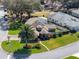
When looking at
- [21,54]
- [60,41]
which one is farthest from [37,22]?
[21,54]

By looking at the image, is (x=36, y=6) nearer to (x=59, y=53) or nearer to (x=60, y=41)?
(x=60, y=41)

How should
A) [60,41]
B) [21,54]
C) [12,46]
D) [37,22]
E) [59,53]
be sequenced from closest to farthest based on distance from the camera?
[21,54] < [59,53] < [12,46] < [60,41] < [37,22]

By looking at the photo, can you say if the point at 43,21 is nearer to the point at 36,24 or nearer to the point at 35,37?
the point at 36,24

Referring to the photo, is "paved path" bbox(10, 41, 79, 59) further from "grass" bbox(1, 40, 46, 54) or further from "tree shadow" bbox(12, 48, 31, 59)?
"grass" bbox(1, 40, 46, 54)

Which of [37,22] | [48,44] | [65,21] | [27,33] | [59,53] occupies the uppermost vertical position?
[27,33]

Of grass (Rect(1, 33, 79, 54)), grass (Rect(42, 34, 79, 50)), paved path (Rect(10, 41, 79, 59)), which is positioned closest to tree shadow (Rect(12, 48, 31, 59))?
grass (Rect(1, 33, 79, 54))

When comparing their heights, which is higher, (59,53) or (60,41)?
(60,41)

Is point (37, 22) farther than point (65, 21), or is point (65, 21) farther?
point (37, 22)
